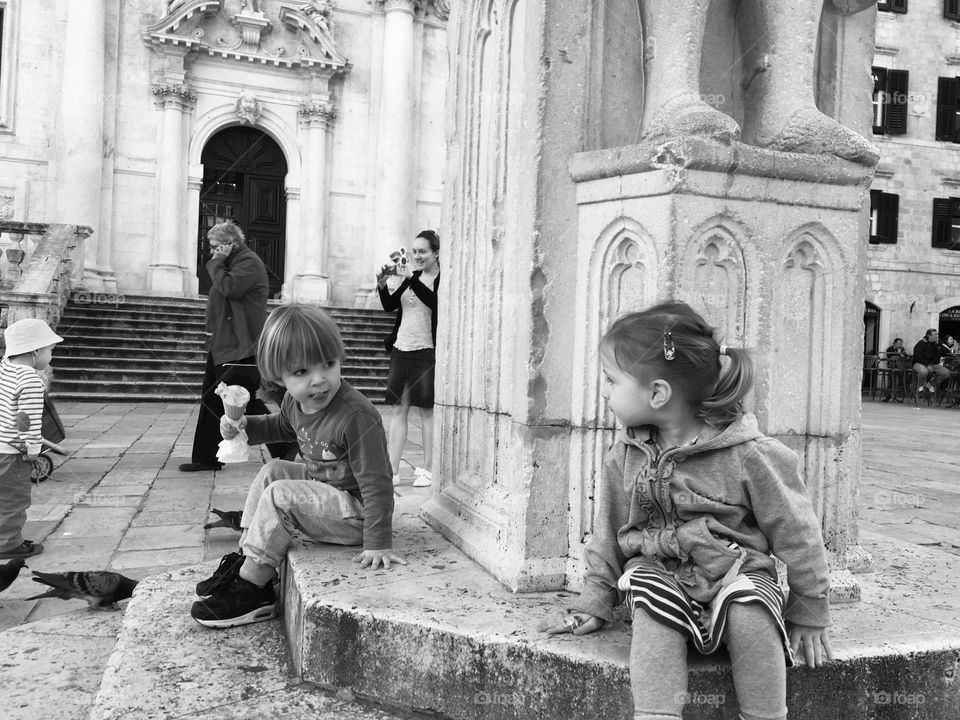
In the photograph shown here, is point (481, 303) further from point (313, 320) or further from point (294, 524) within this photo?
point (294, 524)

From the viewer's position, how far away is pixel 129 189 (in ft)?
52.3

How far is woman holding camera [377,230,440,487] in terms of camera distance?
5.20 m

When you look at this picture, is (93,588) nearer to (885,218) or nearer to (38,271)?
(38,271)

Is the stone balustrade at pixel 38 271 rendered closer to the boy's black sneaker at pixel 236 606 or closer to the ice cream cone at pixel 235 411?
the ice cream cone at pixel 235 411

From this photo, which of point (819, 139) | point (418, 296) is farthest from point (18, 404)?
point (819, 139)

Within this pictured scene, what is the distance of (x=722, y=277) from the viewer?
225 centimetres

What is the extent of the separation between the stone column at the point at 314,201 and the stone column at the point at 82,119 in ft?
11.7

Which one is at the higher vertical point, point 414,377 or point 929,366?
point 929,366

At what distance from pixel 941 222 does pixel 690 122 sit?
24.9 m

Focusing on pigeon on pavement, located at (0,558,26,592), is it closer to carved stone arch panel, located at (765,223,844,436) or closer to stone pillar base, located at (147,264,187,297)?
carved stone arch panel, located at (765,223,844,436)

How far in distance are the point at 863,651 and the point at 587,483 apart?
30.9 inches

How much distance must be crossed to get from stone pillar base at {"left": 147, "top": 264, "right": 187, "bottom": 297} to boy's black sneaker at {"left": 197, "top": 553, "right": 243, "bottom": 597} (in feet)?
46.6

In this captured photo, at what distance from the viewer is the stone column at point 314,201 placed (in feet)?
54.9

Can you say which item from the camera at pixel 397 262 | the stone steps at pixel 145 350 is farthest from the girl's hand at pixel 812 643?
the stone steps at pixel 145 350
